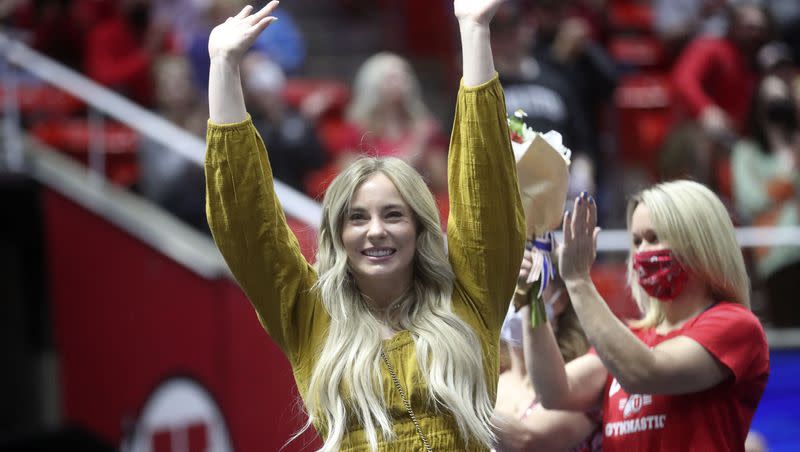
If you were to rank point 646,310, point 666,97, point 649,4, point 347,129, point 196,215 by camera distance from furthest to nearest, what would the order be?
point 649,4 → point 666,97 → point 347,129 → point 196,215 → point 646,310

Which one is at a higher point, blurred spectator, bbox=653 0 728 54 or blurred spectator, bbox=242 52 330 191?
blurred spectator, bbox=653 0 728 54

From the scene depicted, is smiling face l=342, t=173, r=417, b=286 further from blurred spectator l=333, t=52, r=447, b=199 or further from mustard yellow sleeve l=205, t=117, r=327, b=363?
blurred spectator l=333, t=52, r=447, b=199

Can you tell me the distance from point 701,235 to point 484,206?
2.27 feet

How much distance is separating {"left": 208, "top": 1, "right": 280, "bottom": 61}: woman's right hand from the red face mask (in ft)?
3.83

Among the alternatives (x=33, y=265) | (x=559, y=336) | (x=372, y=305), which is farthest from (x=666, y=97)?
(x=372, y=305)

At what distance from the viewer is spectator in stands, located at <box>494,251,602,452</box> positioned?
3.60m

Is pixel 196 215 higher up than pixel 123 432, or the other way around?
pixel 196 215

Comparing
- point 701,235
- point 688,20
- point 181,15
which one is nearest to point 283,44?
point 181,15

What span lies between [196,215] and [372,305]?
3617 millimetres

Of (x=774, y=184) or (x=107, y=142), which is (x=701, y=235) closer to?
(x=774, y=184)

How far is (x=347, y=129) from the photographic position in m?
7.15

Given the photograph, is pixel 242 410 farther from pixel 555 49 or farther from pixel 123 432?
pixel 555 49

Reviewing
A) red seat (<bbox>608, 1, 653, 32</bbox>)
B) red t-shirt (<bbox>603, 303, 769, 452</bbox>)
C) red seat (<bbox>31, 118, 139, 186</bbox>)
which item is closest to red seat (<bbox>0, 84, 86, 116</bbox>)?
red seat (<bbox>31, 118, 139, 186</bbox>)

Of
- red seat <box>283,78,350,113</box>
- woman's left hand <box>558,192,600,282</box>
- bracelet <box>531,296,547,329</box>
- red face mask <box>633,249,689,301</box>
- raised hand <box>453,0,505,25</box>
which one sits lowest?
bracelet <box>531,296,547,329</box>
